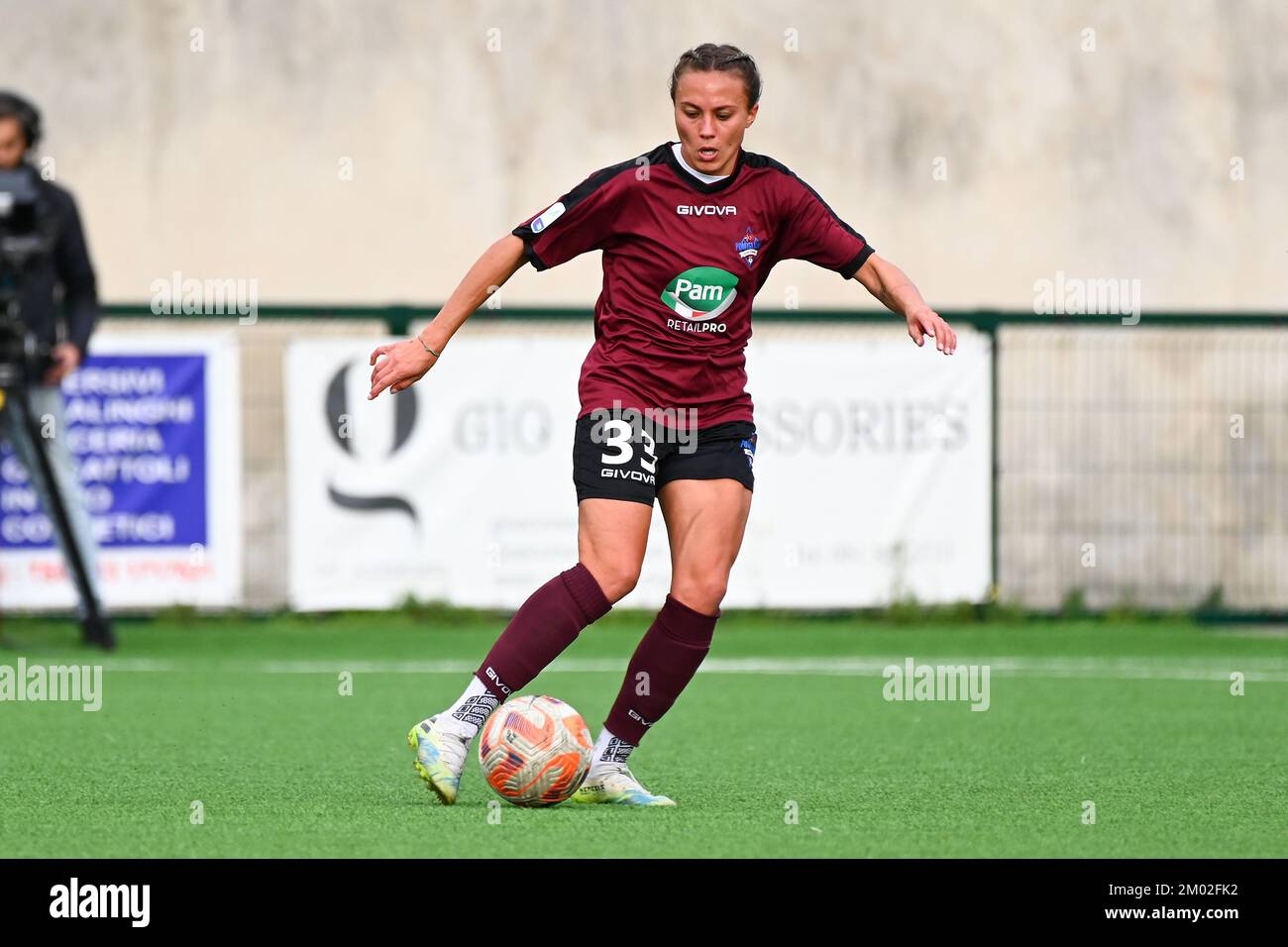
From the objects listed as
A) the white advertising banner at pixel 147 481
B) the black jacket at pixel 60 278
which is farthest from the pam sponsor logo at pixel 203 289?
the black jacket at pixel 60 278

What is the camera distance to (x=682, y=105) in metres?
5.48

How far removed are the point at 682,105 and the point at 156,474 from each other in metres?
6.88

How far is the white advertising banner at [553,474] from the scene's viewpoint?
11.9 metres

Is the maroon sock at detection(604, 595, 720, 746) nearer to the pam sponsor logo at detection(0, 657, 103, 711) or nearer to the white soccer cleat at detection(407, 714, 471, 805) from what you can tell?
the white soccer cleat at detection(407, 714, 471, 805)

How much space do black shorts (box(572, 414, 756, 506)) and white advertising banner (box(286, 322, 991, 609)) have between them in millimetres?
6061

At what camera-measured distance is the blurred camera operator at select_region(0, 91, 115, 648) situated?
10094 millimetres

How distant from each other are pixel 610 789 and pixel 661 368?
116cm

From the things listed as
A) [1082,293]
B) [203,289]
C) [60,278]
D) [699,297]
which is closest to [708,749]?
[699,297]

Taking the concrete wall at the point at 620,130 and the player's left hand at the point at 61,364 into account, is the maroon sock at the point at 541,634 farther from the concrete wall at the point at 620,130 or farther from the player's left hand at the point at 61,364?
the concrete wall at the point at 620,130

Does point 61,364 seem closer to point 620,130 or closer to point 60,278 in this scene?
point 60,278

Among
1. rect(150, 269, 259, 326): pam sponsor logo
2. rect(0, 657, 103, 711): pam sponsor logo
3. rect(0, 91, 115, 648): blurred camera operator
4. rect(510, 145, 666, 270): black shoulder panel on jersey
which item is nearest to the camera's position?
rect(510, 145, 666, 270): black shoulder panel on jersey

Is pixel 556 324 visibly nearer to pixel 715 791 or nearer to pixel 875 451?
pixel 875 451

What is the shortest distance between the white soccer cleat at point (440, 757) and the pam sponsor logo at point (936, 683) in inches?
138
